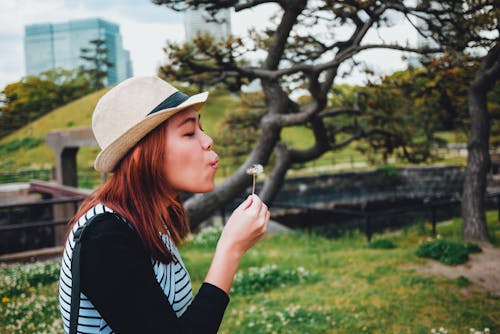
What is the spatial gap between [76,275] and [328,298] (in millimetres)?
4125

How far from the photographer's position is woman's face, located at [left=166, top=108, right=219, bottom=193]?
4.51ft

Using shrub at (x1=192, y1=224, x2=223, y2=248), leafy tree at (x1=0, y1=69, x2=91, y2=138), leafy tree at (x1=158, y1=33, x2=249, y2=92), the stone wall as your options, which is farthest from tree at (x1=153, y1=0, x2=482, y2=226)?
leafy tree at (x1=0, y1=69, x2=91, y2=138)

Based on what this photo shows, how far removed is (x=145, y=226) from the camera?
129cm

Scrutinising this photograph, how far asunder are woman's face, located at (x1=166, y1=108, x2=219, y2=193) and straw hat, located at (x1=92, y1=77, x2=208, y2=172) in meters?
0.06

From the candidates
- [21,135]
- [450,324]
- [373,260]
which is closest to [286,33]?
[373,260]

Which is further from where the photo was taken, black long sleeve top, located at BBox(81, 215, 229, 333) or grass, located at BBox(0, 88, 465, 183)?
grass, located at BBox(0, 88, 465, 183)

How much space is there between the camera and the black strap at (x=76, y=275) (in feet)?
3.74

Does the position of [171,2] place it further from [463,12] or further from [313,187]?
[313,187]

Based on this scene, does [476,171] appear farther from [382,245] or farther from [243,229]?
[243,229]

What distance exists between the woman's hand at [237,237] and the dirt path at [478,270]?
4.47 metres

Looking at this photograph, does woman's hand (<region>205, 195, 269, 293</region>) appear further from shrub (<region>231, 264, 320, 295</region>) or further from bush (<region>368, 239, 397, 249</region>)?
bush (<region>368, 239, 397, 249</region>)

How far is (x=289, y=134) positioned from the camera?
3803 cm

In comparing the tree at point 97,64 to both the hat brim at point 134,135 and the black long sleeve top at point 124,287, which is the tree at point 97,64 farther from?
the black long sleeve top at point 124,287

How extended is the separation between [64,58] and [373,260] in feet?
512
